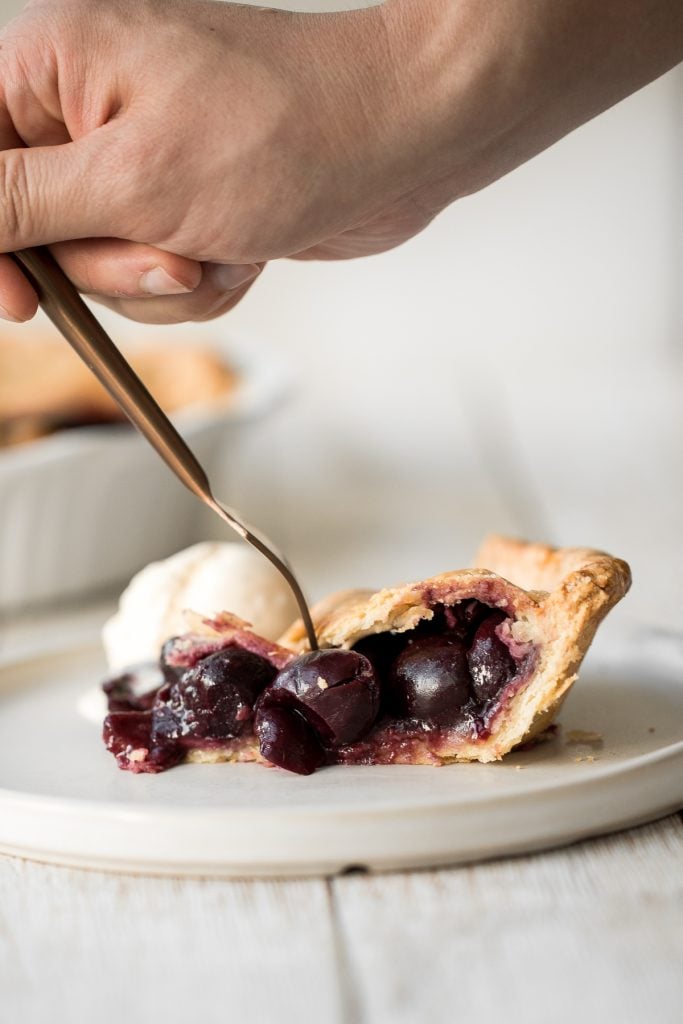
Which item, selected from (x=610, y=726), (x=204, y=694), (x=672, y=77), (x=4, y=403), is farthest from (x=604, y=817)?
(x=672, y=77)

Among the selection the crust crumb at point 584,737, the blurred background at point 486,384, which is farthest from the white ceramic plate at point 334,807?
the blurred background at point 486,384

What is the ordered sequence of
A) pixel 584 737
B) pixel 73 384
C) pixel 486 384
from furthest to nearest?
1. pixel 486 384
2. pixel 73 384
3. pixel 584 737

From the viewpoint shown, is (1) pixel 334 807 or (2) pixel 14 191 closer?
(1) pixel 334 807

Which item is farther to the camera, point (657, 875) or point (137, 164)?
point (137, 164)

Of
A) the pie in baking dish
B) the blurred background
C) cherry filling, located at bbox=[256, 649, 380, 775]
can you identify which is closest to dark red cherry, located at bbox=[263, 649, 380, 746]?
cherry filling, located at bbox=[256, 649, 380, 775]

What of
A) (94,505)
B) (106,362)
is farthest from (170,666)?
(94,505)

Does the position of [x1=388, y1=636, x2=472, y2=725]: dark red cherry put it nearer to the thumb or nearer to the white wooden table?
the white wooden table

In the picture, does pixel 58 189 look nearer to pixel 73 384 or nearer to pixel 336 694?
pixel 336 694

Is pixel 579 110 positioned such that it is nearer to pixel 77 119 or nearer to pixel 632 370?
pixel 77 119
